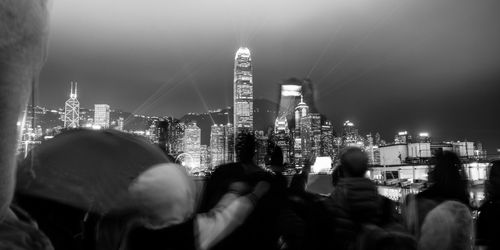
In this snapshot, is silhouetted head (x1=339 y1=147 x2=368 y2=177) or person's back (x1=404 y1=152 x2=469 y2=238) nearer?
silhouetted head (x1=339 y1=147 x2=368 y2=177)

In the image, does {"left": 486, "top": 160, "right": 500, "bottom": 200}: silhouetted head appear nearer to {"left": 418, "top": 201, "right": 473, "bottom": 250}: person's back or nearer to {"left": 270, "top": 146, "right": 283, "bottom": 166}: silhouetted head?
{"left": 418, "top": 201, "right": 473, "bottom": 250}: person's back

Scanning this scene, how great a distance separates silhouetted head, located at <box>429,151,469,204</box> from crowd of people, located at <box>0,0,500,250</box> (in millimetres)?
12

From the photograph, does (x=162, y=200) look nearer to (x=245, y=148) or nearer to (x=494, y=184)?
(x=245, y=148)

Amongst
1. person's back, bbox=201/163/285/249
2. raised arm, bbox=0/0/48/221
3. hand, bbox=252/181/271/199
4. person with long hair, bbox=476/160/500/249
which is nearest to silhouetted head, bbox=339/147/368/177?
person's back, bbox=201/163/285/249

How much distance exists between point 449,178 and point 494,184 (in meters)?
0.93

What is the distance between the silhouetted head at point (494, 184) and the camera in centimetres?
455

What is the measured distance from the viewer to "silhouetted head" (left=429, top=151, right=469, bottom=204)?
4.04m

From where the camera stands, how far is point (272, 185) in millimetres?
3527

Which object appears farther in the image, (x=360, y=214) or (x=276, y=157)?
(x=276, y=157)

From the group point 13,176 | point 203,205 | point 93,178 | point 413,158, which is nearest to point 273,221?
point 203,205

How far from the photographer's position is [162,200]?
1.72 m

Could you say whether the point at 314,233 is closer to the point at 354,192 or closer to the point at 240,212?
the point at 354,192

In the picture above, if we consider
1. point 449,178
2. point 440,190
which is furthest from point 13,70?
point 449,178

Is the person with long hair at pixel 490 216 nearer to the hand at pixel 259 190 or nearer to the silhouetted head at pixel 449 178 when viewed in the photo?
the silhouetted head at pixel 449 178
